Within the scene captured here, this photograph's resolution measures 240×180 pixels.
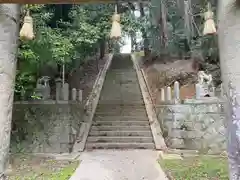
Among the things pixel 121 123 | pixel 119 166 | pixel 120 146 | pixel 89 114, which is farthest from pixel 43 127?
pixel 119 166

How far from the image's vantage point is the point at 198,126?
8281 mm

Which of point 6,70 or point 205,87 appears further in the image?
point 205,87

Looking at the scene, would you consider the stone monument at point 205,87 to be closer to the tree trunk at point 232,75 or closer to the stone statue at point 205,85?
the stone statue at point 205,85

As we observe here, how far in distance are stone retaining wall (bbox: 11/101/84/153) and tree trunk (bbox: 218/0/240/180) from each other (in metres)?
5.94

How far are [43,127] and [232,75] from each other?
6378mm

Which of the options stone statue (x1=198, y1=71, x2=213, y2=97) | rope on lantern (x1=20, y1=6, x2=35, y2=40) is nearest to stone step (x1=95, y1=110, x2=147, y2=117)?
stone statue (x1=198, y1=71, x2=213, y2=97)

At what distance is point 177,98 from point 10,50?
6.12 metres

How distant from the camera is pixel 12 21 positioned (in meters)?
3.44

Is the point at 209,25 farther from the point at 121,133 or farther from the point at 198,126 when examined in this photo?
the point at 121,133

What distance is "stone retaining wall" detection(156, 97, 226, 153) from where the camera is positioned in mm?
8023

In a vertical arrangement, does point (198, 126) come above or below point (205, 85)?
below

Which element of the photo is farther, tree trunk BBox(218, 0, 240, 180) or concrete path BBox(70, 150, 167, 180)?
concrete path BBox(70, 150, 167, 180)

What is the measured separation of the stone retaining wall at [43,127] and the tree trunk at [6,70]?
5163 millimetres

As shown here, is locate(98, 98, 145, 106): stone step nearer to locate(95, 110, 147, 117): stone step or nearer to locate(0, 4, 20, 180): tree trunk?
locate(95, 110, 147, 117): stone step
